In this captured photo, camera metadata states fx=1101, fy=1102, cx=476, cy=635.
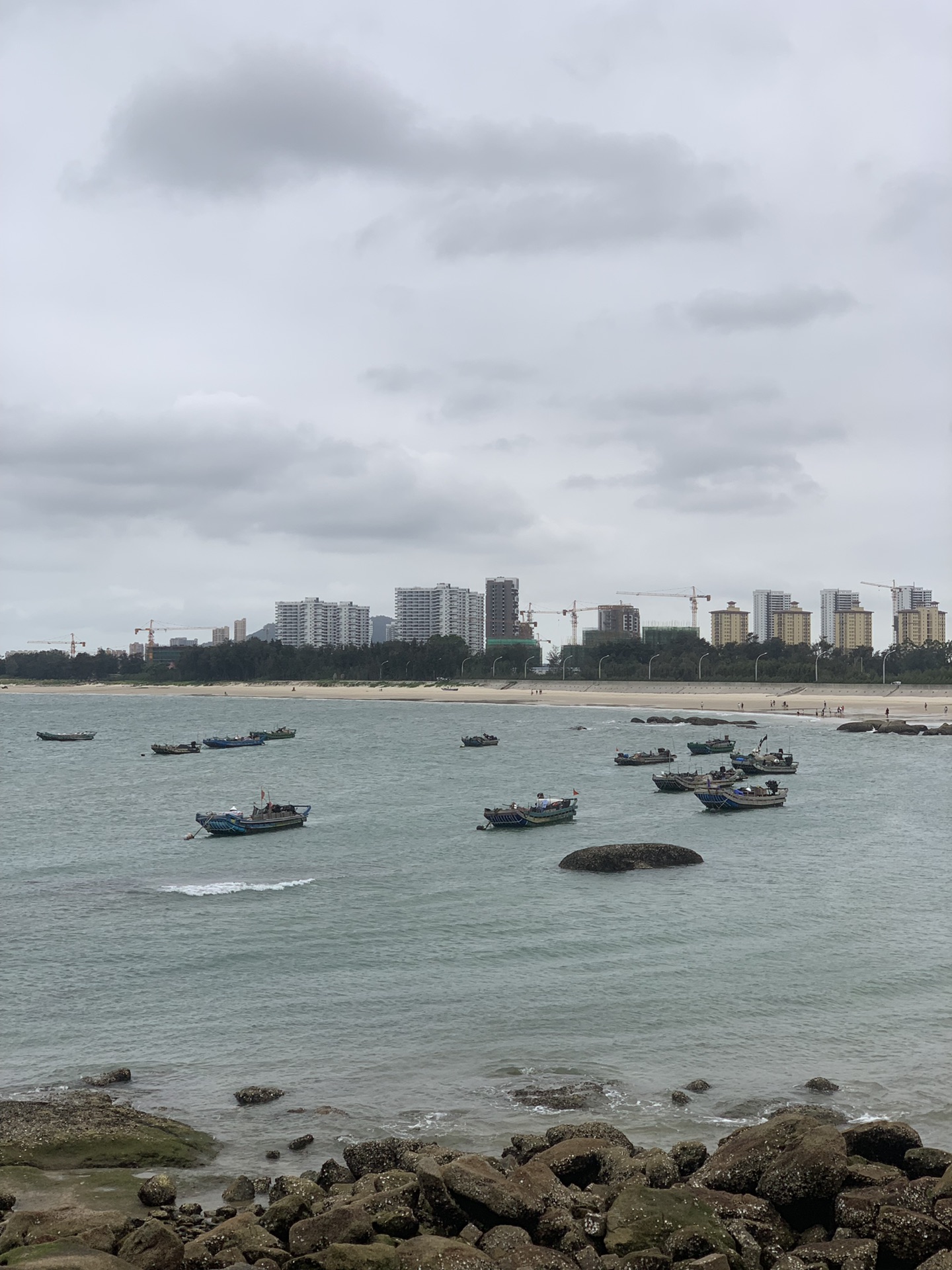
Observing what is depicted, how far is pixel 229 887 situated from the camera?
4334 centimetres

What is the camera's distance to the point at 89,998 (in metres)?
28.9

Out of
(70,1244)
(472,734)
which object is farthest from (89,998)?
(472,734)

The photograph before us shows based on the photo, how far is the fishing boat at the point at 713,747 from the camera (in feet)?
325

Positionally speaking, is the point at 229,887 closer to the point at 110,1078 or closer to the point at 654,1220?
the point at 110,1078

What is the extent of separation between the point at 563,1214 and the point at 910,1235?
433 centimetres

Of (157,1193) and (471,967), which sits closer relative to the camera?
(157,1193)

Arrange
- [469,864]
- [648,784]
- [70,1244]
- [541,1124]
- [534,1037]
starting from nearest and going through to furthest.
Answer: [70,1244], [541,1124], [534,1037], [469,864], [648,784]

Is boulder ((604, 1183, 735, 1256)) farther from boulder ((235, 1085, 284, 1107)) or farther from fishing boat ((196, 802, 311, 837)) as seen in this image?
fishing boat ((196, 802, 311, 837))

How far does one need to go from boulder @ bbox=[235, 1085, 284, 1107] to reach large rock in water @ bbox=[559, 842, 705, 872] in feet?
81.3

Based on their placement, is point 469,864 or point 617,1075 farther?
point 469,864

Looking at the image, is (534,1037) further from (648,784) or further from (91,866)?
(648,784)

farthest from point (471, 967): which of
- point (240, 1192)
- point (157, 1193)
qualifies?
point (157, 1193)

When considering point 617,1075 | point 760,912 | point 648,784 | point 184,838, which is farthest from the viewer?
point 648,784

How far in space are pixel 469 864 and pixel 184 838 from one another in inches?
698
